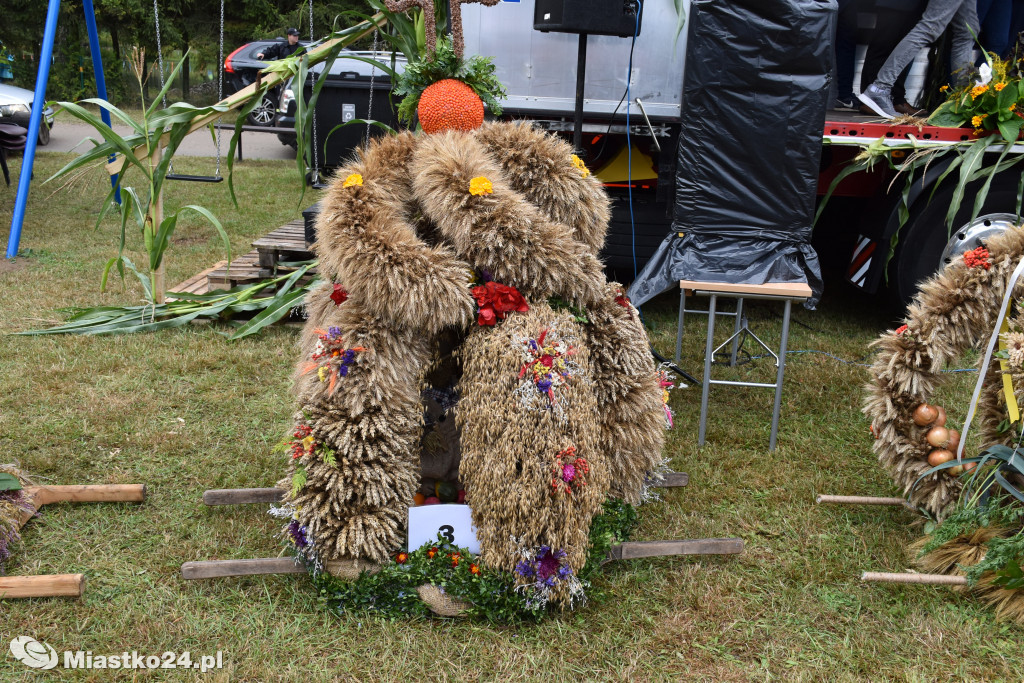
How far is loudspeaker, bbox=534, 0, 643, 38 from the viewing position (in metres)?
3.49

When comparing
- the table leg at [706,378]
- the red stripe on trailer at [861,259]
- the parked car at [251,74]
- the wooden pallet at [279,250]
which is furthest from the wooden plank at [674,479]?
the parked car at [251,74]

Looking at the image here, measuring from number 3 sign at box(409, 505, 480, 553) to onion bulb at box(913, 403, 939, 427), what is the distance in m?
1.64

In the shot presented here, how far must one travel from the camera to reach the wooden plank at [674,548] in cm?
267

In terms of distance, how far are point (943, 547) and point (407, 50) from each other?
8.49 feet

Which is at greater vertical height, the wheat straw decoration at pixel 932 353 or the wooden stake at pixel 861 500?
the wheat straw decoration at pixel 932 353

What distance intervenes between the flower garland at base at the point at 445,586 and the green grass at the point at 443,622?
0.05m

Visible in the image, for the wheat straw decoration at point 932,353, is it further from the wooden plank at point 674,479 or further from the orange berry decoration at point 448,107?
the orange berry decoration at point 448,107

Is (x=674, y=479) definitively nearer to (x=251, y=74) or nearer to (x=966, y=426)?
(x=966, y=426)

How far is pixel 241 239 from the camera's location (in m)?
7.10

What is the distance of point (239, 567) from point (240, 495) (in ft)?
1.79

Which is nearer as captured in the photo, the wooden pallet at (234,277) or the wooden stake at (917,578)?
the wooden stake at (917,578)

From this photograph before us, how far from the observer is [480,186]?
243cm

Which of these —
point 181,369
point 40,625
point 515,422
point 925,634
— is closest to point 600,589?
point 515,422

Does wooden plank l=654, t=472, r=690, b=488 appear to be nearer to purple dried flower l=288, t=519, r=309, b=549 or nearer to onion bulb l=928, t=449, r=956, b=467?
onion bulb l=928, t=449, r=956, b=467
